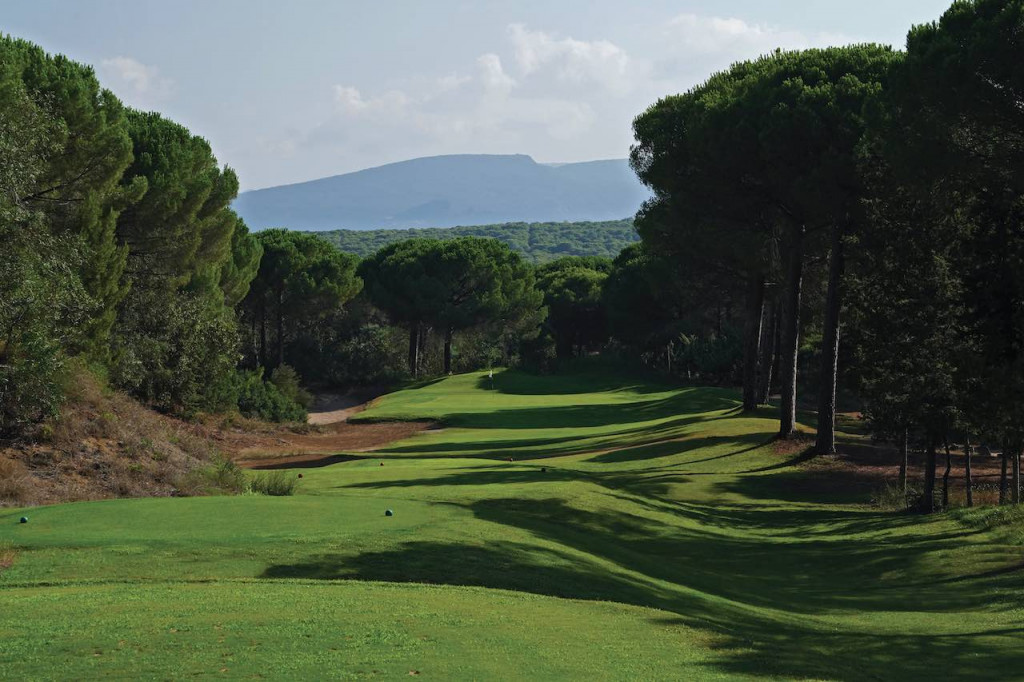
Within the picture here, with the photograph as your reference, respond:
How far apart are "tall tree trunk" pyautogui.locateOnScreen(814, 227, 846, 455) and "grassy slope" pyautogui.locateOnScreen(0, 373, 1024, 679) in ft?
21.7

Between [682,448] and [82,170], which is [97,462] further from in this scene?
[682,448]

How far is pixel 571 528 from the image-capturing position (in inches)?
784

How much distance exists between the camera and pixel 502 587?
518 inches

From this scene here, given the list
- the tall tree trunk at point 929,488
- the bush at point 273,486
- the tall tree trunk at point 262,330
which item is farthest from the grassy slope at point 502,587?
the tall tree trunk at point 262,330

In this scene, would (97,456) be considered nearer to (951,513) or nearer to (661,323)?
(951,513)

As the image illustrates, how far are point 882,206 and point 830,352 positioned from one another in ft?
33.1

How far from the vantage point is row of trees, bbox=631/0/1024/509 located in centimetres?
1886

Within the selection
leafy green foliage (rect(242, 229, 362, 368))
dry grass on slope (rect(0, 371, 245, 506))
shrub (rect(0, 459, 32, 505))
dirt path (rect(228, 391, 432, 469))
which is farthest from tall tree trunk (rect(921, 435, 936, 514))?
leafy green foliage (rect(242, 229, 362, 368))

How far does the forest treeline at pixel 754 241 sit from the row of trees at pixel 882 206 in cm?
7

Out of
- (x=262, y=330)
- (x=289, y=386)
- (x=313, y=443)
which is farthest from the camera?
(x=262, y=330)

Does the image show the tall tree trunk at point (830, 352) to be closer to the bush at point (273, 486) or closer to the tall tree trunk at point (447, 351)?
the bush at point (273, 486)

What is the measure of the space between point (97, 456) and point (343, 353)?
5278 centimetres

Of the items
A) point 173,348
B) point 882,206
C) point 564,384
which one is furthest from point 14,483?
point 564,384

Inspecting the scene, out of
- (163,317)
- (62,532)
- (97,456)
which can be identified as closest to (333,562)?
(62,532)
